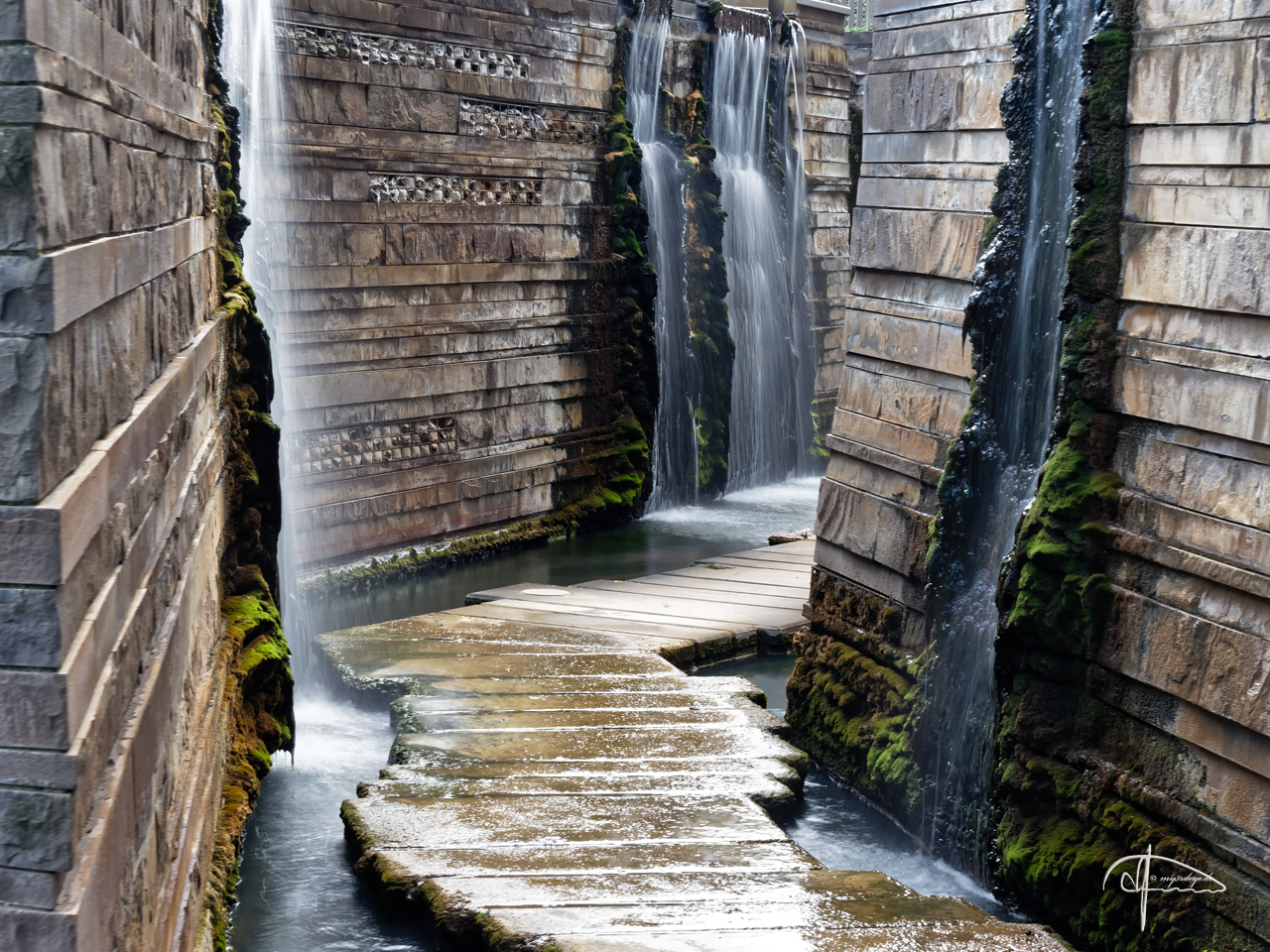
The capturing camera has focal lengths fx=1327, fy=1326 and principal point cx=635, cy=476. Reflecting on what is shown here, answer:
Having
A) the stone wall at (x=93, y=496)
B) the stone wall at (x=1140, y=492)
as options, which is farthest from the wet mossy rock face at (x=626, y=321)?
the stone wall at (x=93, y=496)

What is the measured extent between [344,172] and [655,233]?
414 cm

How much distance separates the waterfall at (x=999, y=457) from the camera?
4.84 m

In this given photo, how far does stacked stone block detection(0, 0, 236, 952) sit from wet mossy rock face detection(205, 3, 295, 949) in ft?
5.86

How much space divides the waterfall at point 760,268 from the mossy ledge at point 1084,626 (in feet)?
30.2

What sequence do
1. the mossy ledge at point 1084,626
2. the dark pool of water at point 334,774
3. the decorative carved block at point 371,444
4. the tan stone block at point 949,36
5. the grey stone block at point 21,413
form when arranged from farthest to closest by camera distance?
the decorative carved block at point 371,444 < the tan stone block at point 949,36 < the dark pool of water at point 334,774 < the mossy ledge at point 1084,626 < the grey stone block at point 21,413

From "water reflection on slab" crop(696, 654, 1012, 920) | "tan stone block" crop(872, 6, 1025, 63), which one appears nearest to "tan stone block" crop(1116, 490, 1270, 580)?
"water reflection on slab" crop(696, 654, 1012, 920)

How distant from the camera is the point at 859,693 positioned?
20.1ft

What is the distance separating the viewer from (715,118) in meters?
13.6

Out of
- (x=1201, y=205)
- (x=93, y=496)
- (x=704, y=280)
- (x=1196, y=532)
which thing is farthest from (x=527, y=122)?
(x=93, y=496)

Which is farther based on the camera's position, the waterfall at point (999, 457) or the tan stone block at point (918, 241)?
the tan stone block at point (918, 241)

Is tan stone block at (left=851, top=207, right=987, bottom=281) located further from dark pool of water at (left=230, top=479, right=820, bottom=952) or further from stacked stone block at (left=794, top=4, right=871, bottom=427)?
stacked stone block at (left=794, top=4, right=871, bottom=427)

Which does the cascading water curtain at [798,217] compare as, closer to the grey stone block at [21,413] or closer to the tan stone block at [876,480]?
the tan stone block at [876,480]

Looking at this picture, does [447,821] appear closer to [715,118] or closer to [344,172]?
[344,172]

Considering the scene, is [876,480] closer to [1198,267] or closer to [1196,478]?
[1196,478]
